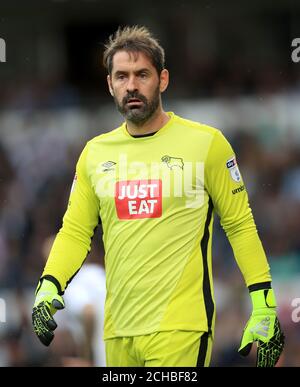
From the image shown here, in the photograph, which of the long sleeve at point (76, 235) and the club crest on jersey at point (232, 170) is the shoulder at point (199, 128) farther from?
the long sleeve at point (76, 235)

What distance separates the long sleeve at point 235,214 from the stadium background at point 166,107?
12.8 ft

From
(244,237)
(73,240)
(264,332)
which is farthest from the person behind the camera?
(73,240)

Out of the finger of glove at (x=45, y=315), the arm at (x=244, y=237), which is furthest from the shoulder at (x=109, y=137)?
the finger of glove at (x=45, y=315)

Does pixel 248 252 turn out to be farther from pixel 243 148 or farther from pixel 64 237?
pixel 243 148

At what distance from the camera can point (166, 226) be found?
5.19 meters

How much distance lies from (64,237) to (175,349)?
913 millimetres

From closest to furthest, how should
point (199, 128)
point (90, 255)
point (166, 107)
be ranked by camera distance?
1. point (199, 128)
2. point (90, 255)
3. point (166, 107)

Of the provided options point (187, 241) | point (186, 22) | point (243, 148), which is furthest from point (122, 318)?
point (186, 22)

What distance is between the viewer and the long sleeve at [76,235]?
546cm

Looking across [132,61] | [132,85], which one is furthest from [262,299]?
[132,61]

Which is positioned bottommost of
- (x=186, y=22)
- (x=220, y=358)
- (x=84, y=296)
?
(x=220, y=358)

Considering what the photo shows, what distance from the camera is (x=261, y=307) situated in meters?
5.18

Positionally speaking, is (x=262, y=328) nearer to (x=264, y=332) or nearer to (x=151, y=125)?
(x=264, y=332)

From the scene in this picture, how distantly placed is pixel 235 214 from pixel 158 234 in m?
0.43
